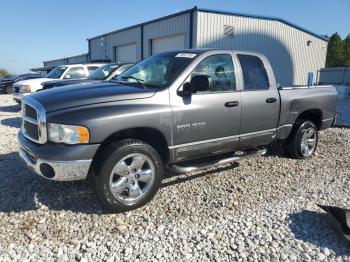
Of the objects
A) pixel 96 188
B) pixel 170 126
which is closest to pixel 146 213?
pixel 96 188

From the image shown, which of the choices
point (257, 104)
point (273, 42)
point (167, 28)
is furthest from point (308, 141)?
point (273, 42)

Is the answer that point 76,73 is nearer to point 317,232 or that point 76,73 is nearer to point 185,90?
point 185,90

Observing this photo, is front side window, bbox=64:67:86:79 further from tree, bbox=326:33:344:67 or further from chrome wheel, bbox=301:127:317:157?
tree, bbox=326:33:344:67

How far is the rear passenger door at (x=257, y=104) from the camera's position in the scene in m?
4.90

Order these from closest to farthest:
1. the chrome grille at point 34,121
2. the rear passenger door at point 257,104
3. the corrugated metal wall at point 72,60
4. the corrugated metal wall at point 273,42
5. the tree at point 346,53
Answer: the chrome grille at point 34,121
the rear passenger door at point 257,104
the corrugated metal wall at point 273,42
the corrugated metal wall at point 72,60
the tree at point 346,53

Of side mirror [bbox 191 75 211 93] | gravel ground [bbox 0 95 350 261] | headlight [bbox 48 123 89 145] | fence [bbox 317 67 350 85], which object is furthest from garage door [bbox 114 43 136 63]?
headlight [bbox 48 123 89 145]

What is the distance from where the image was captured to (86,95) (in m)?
3.85

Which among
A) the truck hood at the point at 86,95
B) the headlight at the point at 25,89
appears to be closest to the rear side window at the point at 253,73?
the truck hood at the point at 86,95

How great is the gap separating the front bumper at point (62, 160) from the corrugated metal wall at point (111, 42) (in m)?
19.6

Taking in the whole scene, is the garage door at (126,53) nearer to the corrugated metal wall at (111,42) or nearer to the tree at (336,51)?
the corrugated metal wall at (111,42)

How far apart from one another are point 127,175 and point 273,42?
20211 mm

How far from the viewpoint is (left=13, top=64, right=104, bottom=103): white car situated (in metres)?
12.2

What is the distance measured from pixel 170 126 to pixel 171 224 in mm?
1160

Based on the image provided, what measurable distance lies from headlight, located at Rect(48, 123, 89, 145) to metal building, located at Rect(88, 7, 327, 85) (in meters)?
14.7
